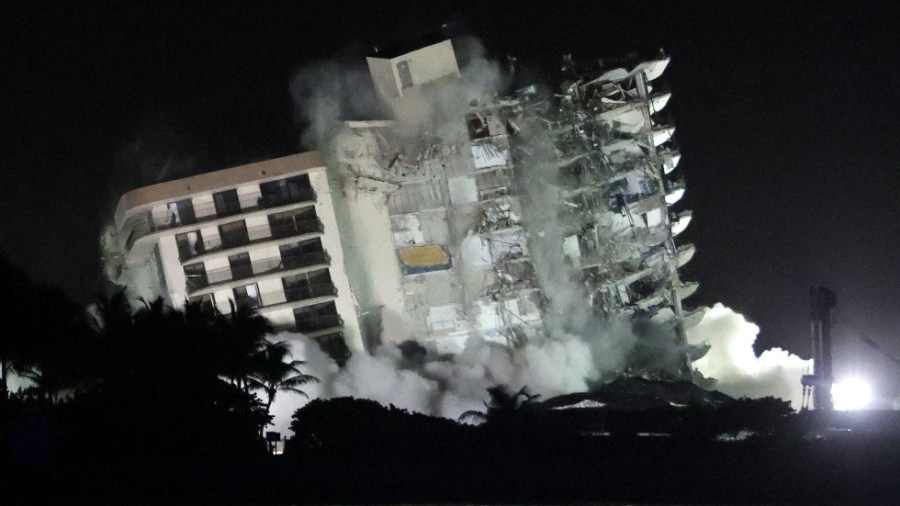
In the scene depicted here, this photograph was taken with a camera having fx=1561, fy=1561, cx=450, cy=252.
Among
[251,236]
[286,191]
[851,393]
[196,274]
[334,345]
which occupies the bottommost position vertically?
[851,393]

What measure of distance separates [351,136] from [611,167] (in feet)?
48.6

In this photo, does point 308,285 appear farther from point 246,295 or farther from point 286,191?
point 286,191

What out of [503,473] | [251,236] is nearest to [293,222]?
[251,236]

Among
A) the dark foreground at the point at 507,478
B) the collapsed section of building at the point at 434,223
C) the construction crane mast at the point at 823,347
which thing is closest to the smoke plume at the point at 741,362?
the collapsed section of building at the point at 434,223

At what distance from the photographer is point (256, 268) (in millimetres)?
84688

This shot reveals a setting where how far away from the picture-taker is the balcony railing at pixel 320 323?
275 feet

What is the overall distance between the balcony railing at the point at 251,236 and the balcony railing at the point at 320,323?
15.3ft

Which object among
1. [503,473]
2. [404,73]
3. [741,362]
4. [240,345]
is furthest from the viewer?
[741,362]

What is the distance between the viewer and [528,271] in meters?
85.6

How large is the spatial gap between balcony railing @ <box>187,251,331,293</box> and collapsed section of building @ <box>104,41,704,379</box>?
0.08m

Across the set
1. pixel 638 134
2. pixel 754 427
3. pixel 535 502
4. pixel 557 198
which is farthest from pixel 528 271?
pixel 535 502

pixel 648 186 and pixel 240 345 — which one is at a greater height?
pixel 648 186

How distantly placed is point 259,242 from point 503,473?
4135 cm

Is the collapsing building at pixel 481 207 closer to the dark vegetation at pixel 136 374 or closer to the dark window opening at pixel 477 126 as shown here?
the dark window opening at pixel 477 126
